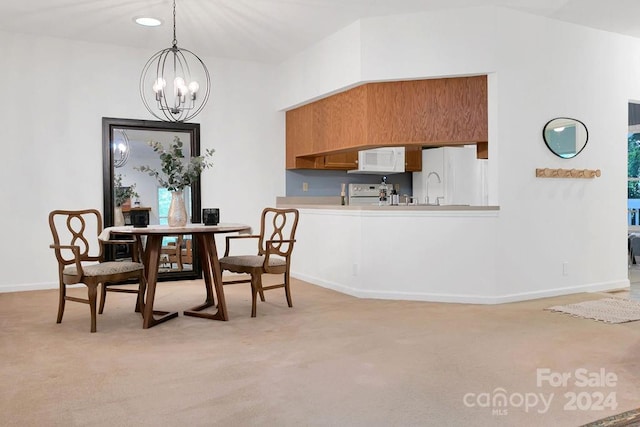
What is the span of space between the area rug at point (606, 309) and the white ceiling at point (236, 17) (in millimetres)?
2565

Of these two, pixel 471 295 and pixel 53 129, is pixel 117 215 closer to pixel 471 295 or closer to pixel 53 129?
pixel 53 129

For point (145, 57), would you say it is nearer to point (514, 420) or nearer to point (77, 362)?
point (77, 362)

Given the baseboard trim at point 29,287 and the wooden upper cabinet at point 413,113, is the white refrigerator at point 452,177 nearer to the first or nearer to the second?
the wooden upper cabinet at point 413,113

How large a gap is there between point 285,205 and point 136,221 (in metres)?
2.84

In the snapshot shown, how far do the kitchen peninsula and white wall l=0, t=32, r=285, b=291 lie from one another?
6.85ft

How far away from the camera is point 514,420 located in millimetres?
2369

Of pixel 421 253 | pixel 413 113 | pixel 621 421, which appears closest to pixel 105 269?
pixel 421 253

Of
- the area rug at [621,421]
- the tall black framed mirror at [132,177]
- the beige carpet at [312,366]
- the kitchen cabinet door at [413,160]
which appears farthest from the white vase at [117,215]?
the area rug at [621,421]

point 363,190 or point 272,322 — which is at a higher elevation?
point 363,190

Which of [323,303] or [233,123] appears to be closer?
[323,303]

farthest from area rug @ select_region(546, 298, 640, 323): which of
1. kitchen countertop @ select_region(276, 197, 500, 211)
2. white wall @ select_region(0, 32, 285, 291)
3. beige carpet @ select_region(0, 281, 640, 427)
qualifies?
white wall @ select_region(0, 32, 285, 291)

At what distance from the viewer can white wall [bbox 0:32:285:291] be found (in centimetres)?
557

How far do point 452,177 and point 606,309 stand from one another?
2.90 meters

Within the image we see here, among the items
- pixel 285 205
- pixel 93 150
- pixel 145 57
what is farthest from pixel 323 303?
pixel 145 57
